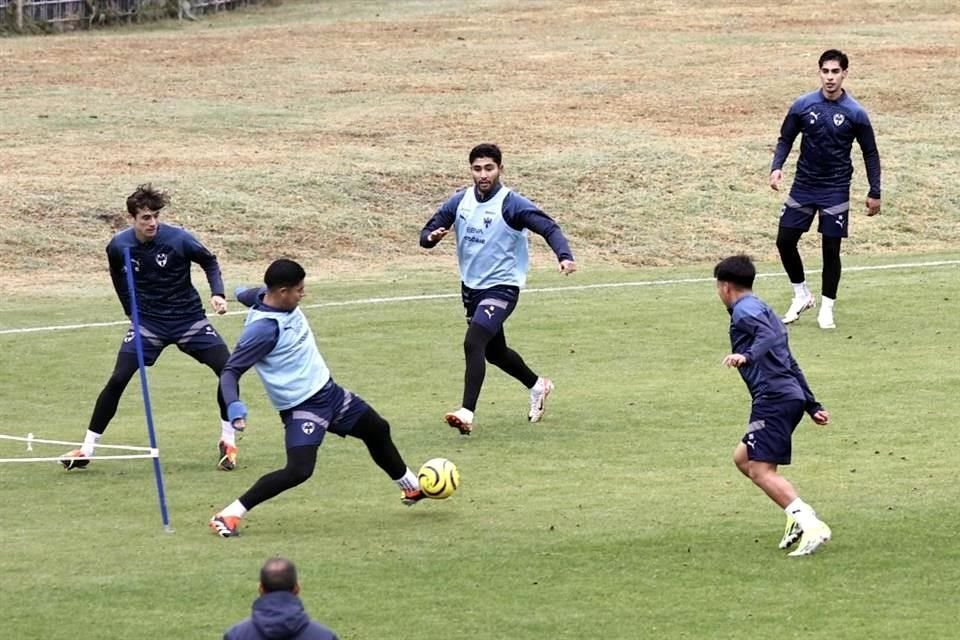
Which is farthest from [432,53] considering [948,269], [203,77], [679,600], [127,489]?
[679,600]

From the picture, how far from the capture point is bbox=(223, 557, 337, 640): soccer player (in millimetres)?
7762

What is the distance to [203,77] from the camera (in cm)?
3997

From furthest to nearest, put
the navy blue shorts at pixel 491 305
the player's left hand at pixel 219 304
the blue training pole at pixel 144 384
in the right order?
the navy blue shorts at pixel 491 305, the player's left hand at pixel 219 304, the blue training pole at pixel 144 384

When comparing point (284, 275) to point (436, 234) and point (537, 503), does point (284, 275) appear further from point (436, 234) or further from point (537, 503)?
point (436, 234)

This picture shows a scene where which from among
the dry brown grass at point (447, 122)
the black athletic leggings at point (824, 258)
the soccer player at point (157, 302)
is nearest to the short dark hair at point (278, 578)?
the soccer player at point (157, 302)

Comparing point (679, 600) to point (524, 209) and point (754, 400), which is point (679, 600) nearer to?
point (754, 400)

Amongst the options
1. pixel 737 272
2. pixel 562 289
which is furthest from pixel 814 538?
pixel 562 289

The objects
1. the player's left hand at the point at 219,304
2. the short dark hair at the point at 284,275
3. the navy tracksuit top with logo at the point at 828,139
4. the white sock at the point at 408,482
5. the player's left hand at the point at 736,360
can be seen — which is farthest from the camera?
the navy tracksuit top with logo at the point at 828,139

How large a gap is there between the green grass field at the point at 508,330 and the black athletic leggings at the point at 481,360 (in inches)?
14.9

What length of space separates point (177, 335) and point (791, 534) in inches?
211

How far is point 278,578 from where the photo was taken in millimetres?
7883

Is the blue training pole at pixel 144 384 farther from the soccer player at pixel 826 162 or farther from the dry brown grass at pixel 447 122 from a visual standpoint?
the dry brown grass at pixel 447 122

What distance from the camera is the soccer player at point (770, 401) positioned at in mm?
11766

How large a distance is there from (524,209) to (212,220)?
43.6 feet
